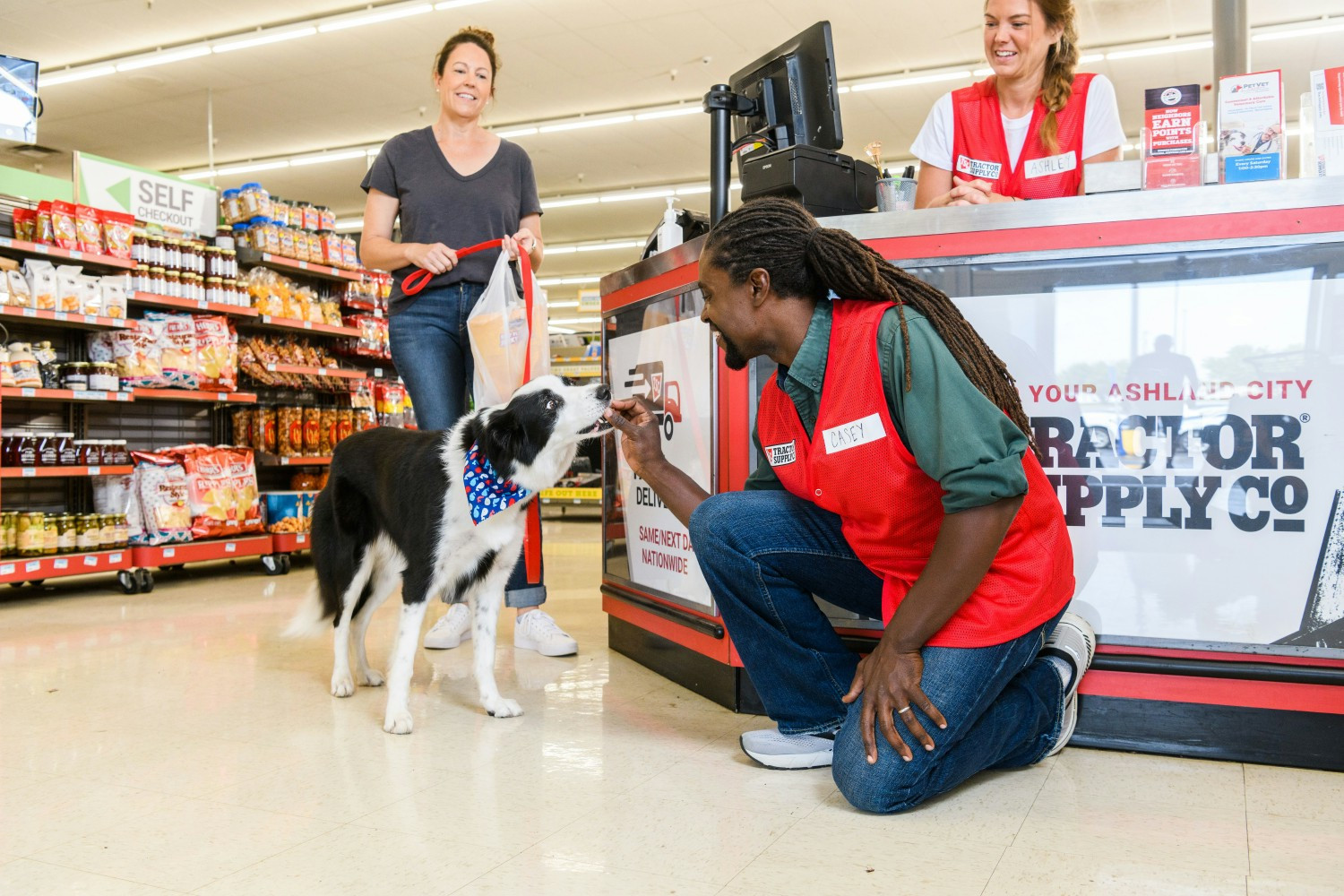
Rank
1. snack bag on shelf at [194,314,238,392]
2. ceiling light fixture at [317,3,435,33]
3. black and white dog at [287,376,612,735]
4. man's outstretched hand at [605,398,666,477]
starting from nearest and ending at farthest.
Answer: man's outstretched hand at [605,398,666,477] → black and white dog at [287,376,612,735] → snack bag on shelf at [194,314,238,392] → ceiling light fixture at [317,3,435,33]

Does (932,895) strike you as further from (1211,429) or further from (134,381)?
(134,381)

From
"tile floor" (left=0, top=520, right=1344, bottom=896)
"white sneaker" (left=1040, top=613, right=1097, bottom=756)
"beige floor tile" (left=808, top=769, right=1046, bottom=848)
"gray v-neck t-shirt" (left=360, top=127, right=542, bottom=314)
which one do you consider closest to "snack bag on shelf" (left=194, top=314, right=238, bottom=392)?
"gray v-neck t-shirt" (left=360, top=127, right=542, bottom=314)

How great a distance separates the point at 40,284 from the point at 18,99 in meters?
2.82

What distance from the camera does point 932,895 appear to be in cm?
131

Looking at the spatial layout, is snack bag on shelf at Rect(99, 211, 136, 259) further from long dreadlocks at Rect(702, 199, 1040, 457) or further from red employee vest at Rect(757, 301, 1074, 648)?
red employee vest at Rect(757, 301, 1074, 648)

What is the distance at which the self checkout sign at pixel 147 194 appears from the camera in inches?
233

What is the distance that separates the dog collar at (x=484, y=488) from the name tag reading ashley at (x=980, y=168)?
1503 mm

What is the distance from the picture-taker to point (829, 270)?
63.1 inches

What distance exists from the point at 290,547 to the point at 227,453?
2.02ft

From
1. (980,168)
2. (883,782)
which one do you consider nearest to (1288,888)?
(883,782)

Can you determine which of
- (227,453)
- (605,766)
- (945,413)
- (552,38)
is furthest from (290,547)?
(552,38)

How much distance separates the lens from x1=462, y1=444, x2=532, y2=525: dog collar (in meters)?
2.24

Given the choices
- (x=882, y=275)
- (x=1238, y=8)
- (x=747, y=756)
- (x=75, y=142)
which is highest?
(x=75, y=142)

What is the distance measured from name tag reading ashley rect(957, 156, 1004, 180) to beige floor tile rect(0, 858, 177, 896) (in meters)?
2.43
